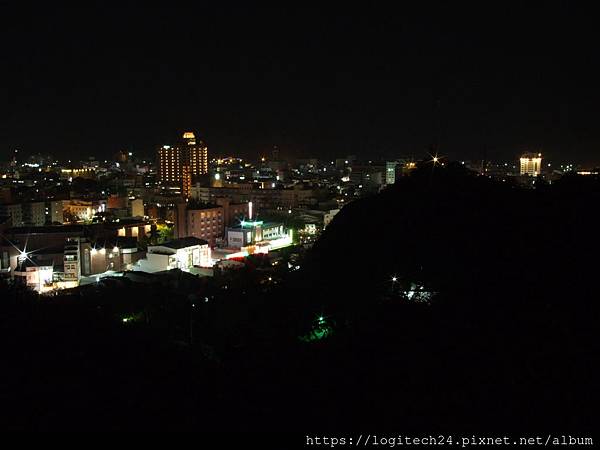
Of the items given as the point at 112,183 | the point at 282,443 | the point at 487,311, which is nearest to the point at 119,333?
the point at 282,443

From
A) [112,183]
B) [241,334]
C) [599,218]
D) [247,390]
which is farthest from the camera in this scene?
[112,183]

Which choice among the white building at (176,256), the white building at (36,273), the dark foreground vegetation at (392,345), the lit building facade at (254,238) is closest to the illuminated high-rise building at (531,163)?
the lit building facade at (254,238)

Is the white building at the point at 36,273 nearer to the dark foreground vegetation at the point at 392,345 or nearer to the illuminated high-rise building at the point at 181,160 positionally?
the dark foreground vegetation at the point at 392,345

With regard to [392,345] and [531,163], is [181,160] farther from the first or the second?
[392,345]

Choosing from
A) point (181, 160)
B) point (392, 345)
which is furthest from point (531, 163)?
point (392, 345)

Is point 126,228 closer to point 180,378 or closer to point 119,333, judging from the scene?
point 119,333
